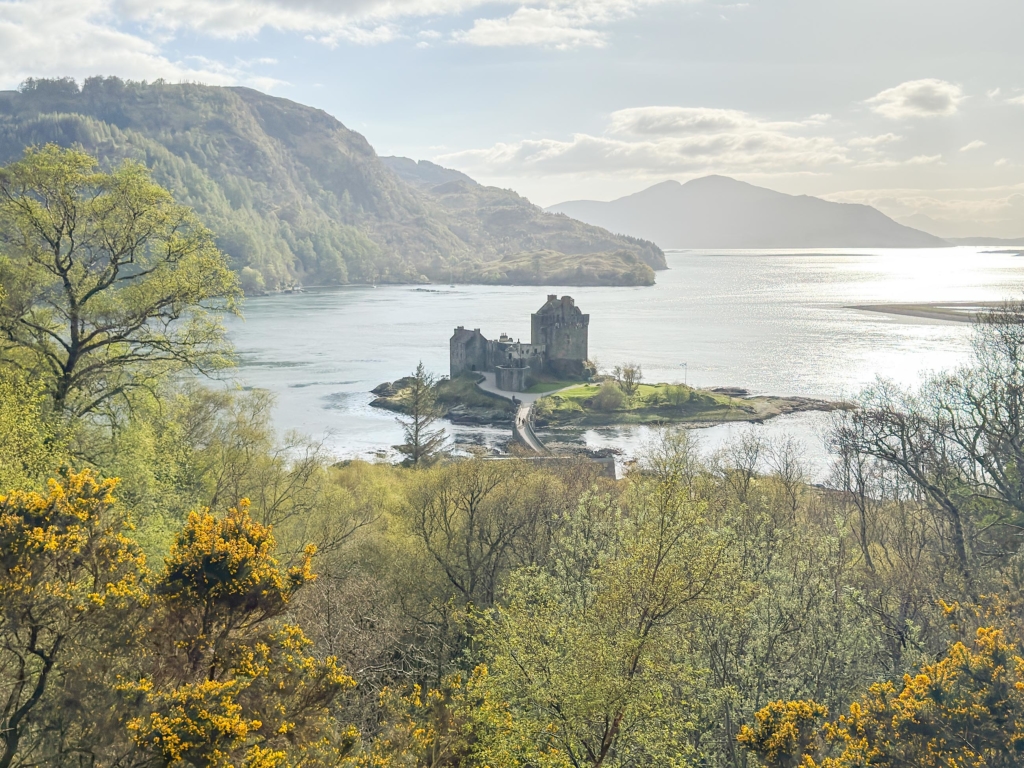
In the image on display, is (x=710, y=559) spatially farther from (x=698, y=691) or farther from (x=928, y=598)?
(x=928, y=598)

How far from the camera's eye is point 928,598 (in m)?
19.9

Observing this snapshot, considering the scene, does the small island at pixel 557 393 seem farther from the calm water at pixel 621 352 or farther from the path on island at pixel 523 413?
the calm water at pixel 621 352

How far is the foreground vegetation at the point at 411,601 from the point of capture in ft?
31.8

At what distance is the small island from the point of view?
8588cm

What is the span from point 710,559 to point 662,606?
1.08 meters

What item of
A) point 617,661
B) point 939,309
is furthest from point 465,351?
point 939,309

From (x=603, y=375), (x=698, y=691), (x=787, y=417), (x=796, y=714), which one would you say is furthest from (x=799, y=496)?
(x=603, y=375)

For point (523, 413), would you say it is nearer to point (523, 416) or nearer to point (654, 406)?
point (523, 416)

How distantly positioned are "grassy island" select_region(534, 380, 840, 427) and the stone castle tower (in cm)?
720

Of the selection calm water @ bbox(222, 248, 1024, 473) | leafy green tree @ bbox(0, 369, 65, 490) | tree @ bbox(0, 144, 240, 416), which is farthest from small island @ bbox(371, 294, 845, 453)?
leafy green tree @ bbox(0, 369, 65, 490)

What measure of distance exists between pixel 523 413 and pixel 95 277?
6665 centimetres

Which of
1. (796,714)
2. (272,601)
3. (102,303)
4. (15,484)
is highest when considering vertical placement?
(102,303)

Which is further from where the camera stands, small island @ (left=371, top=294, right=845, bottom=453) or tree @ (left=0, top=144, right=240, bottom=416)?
small island @ (left=371, top=294, right=845, bottom=453)

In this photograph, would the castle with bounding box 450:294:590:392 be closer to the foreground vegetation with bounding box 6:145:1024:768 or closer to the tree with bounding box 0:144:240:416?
the foreground vegetation with bounding box 6:145:1024:768
